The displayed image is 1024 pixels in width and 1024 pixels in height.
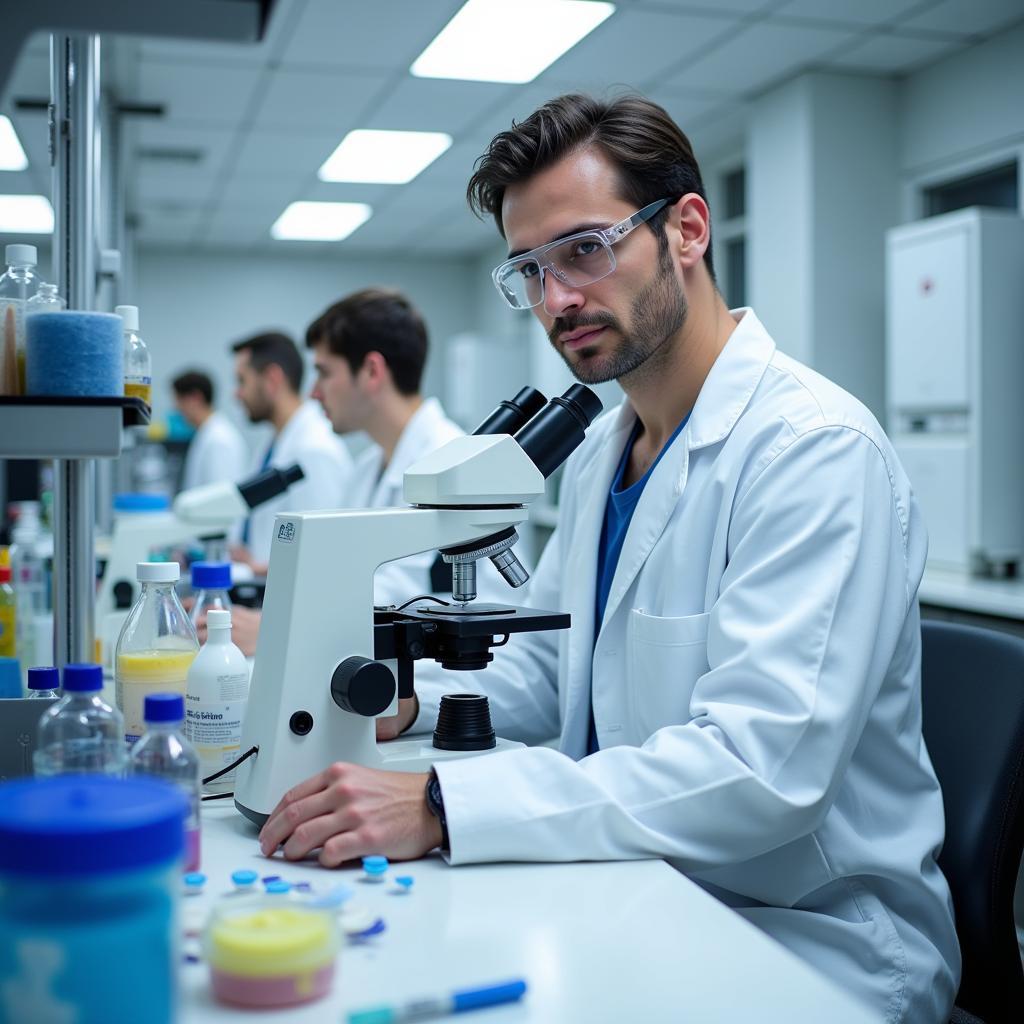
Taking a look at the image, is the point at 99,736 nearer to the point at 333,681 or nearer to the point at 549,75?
the point at 333,681

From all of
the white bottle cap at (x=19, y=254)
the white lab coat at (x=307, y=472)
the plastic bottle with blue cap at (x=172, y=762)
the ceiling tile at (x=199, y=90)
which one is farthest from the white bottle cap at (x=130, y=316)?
the ceiling tile at (x=199, y=90)

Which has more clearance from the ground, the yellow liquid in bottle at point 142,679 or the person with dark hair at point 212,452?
the person with dark hair at point 212,452

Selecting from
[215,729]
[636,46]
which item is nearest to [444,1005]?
[215,729]

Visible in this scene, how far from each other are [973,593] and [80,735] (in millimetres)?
A: 2530

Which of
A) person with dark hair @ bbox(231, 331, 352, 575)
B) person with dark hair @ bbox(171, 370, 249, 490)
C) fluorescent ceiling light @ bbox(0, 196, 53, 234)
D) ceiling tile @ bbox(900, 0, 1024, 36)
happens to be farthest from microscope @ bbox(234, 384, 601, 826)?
person with dark hair @ bbox(171, 370, 249, 490)

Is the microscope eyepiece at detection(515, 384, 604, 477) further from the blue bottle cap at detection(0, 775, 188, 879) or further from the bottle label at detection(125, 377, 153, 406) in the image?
the blue bottle cap at detection(0, 775, 188, 879)

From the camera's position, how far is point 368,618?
104 centimetres

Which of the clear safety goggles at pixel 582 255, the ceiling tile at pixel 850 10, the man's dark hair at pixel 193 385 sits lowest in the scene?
the clear safety goggles at pixel 582 255

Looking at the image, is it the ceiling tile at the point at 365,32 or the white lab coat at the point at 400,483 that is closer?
Result: the white lab coat at the point at 400,483

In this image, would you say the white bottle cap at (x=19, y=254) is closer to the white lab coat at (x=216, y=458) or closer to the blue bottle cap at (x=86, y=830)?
the blue bottle cap at (x=86, y=830)

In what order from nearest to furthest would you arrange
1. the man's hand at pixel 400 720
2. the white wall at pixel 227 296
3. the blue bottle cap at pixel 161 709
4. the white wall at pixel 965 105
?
1. the blue bottle cap at pixel 161 709
2. the man's hand at pixel 400 720
3. the white wall at pixel 965 105
4. the white wall at pixel 227 296

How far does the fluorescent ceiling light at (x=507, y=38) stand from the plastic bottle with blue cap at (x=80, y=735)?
3.01m

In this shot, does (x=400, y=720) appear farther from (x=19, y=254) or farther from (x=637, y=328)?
(x=19, y=254)

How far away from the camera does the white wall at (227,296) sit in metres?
7.59
